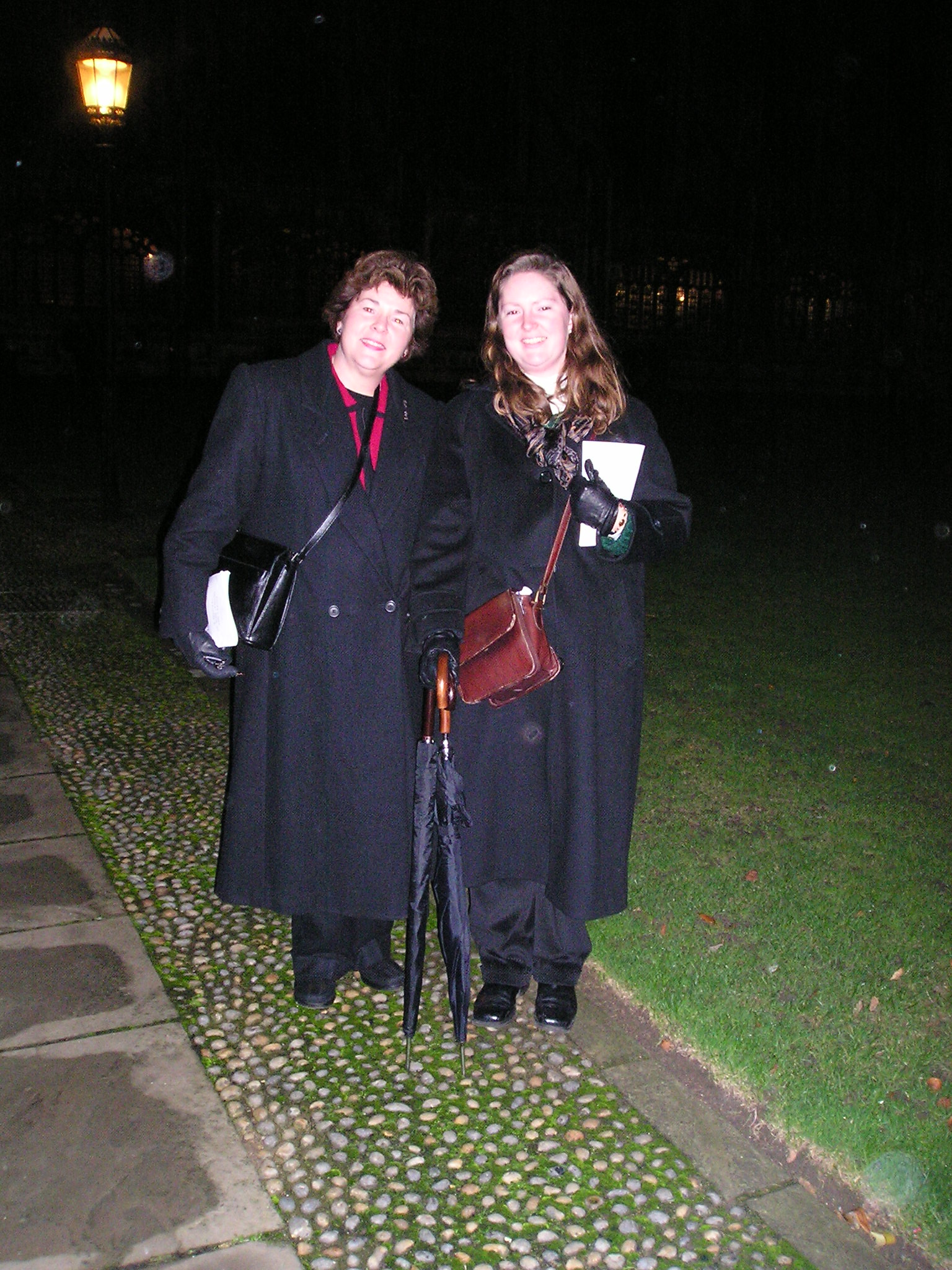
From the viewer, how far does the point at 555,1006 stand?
123 inches

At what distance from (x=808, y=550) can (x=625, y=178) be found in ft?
81.4

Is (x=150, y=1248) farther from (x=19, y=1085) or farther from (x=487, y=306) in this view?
(x=487, y=306)

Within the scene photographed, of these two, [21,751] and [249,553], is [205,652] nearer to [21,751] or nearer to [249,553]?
[249,553]

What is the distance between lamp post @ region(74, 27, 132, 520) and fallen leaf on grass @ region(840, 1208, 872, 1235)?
9.30 metres

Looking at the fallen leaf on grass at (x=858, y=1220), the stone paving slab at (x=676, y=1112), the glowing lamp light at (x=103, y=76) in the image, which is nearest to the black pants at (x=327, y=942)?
the stone paving slab at (x=676, y=1112)

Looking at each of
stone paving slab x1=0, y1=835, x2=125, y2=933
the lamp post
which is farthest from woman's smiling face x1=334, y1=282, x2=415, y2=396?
the lamp post

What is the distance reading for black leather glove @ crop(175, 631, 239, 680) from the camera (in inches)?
113

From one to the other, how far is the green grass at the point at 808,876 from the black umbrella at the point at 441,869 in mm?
710

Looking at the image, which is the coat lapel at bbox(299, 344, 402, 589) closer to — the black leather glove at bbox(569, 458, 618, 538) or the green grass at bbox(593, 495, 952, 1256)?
the black leather glove at bbox(569, 458, 618, 538)

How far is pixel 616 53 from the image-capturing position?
33.4 m

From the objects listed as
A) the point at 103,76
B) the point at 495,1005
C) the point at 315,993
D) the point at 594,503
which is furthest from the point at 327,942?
the point at 103,76

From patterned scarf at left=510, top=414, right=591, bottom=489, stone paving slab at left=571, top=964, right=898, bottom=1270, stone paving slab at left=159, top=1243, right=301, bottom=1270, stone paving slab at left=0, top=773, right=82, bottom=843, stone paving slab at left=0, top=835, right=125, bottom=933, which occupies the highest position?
patterned scarf at left=510, top=414, right=591, bottom=489

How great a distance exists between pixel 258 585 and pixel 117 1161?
50.3 inches

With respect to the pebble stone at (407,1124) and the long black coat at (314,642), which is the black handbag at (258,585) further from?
the pebble stone at (407,1124)
